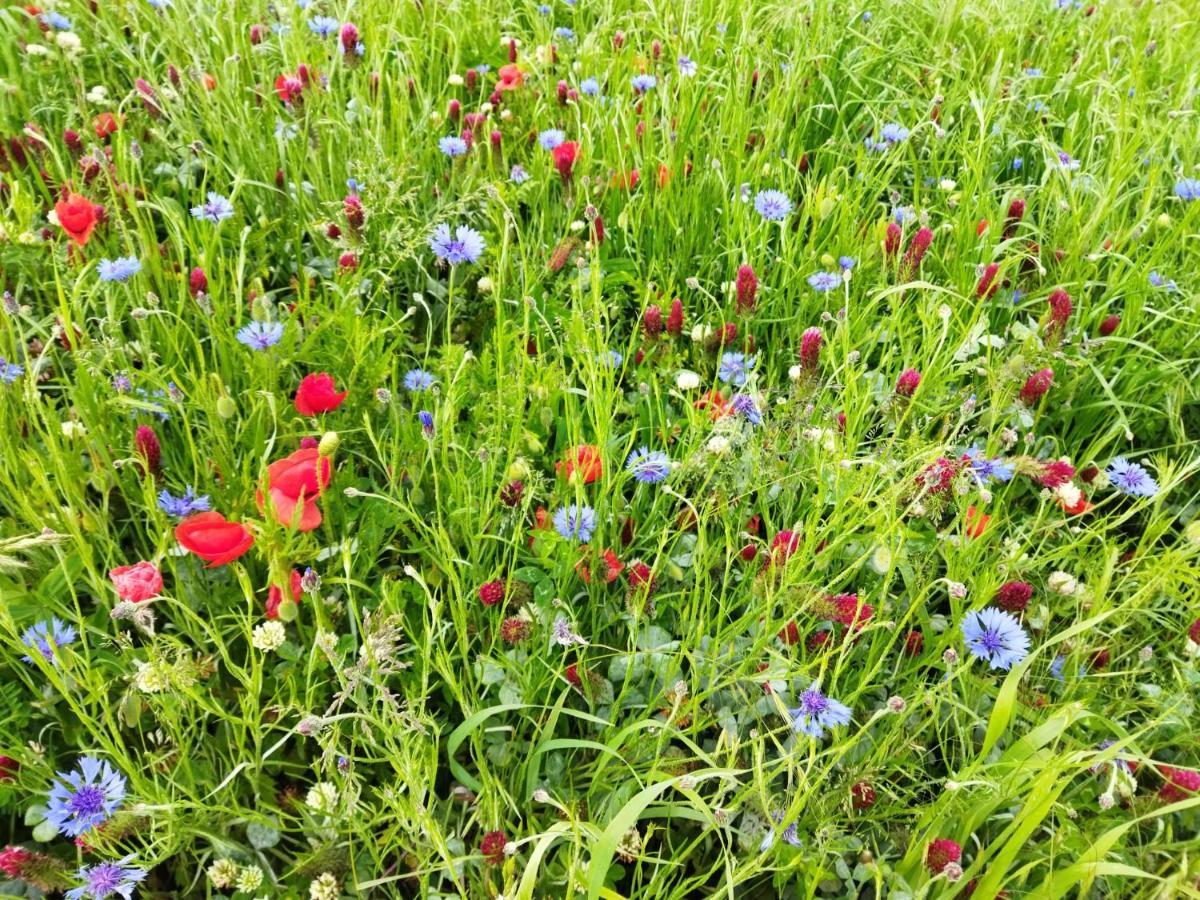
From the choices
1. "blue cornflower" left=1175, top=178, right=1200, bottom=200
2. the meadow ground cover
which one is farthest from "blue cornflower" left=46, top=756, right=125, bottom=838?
"blue cornflower" left=1175, top=178, right=1200, bottom=200

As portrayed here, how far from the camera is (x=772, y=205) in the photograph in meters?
1.84

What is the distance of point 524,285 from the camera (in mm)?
1600

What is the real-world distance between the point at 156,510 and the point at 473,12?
2.01 m

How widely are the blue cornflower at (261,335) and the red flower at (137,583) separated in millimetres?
388

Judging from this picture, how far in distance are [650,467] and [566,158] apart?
31.8 inches

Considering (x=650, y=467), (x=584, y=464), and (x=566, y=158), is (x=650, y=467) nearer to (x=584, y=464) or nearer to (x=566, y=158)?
(x=584, y=464)

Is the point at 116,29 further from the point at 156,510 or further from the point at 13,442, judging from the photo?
the point at 156,510

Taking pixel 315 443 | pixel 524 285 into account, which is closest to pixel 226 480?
pixel 315 443

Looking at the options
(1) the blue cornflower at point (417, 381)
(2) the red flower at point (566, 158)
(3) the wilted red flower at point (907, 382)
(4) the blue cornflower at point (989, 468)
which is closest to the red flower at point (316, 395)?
(1) the blue cornflower at point (417, 381)

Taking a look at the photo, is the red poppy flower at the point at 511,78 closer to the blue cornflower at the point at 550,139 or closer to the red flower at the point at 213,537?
the blue cornflower at the point at 550,139

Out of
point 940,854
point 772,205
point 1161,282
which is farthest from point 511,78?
point 940,854

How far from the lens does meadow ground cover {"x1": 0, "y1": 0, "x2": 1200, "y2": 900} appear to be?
1.08 m

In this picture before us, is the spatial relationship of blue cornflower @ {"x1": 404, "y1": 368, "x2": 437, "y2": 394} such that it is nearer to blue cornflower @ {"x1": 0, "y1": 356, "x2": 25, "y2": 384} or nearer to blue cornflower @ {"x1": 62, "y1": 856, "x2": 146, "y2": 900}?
blue cornflower @ {"x1": 0, "y1": 356, "x2": 25, "y2": 384}

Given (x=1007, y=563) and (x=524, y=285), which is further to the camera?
(x=524, y=285)
